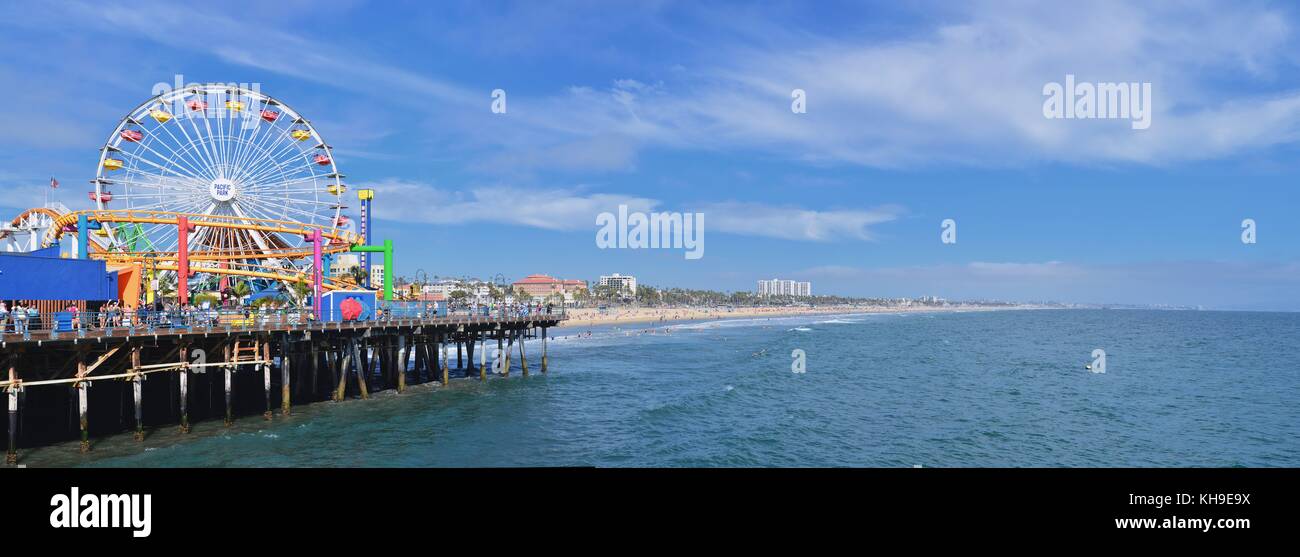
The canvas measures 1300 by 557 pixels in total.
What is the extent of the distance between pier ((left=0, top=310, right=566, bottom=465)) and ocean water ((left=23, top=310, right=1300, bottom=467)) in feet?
5.49

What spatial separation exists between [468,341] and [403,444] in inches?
787

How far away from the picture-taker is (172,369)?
26.5 meters

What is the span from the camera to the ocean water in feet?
80.2

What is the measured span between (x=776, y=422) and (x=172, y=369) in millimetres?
24661

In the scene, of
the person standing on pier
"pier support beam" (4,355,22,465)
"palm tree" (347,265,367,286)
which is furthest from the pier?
"palm tree" (347,265,367,286)

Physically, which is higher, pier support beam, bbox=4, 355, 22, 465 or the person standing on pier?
the person standing on pier

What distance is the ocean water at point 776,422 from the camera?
2445 cm

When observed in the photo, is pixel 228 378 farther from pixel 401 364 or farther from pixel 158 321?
pixel 401 364

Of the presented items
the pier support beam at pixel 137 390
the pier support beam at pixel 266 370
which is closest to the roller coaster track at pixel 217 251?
the pier support beam at pixel 266 370

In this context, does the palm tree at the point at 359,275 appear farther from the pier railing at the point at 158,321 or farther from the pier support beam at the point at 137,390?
the pier support beam at the point at 137,390

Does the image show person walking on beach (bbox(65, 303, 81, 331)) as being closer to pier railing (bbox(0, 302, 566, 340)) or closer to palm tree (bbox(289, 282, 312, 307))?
pier railing (bbox(0, 302, 566, 340))

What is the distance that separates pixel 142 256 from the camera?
41.5 m
